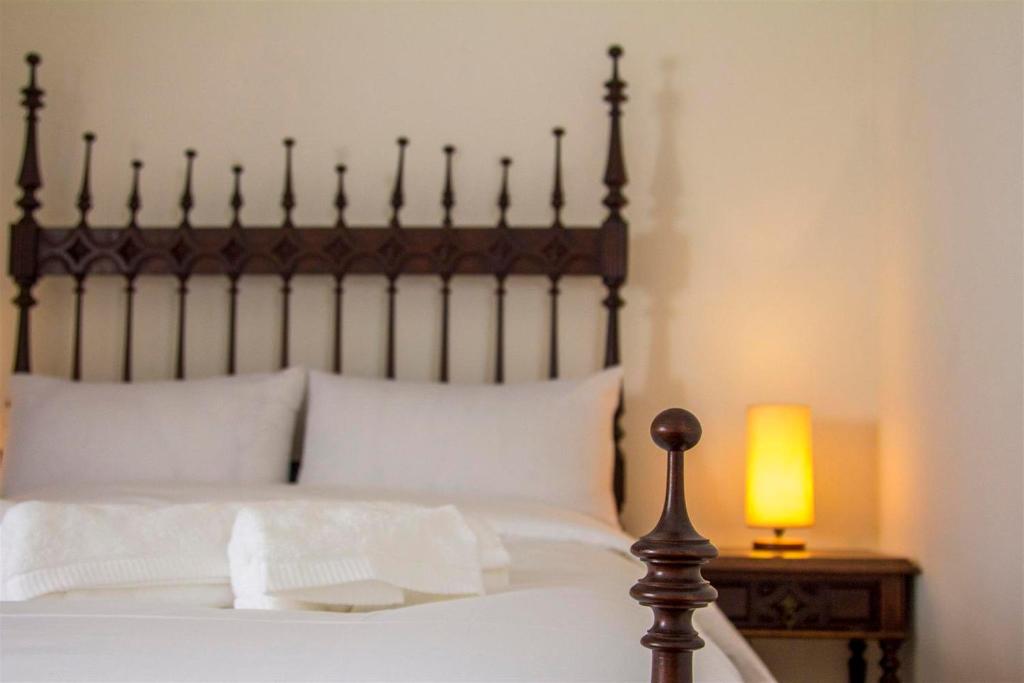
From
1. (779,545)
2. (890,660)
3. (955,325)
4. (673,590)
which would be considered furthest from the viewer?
(779,545)

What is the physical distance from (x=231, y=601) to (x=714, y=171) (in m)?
2.01

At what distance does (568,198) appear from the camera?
3.32m

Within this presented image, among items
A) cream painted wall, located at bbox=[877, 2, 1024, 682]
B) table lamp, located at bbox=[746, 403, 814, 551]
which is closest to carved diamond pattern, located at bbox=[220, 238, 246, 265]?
table lamp, located at bbox=[746, 403, 814, 551]

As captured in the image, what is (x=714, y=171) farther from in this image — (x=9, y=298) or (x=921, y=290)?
(x=9, y=298)

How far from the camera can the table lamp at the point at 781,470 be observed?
302 cm

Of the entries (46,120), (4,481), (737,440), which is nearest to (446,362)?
(737,440)

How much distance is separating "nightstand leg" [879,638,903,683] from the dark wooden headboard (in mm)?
706

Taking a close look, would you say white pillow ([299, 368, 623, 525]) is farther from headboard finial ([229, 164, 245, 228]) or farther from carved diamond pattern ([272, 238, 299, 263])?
headboard finial ([229, 164, 245, 228])

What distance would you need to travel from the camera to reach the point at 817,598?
292cm

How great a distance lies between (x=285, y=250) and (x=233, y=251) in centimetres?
13

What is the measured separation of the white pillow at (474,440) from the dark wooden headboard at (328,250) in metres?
0.25

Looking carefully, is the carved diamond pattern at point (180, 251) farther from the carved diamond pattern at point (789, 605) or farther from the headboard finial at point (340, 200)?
the carved diamond pattern at point (789, 605)

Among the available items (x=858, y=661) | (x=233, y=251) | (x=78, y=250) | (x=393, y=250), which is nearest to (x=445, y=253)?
(x=393, y=250)

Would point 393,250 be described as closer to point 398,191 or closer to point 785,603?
point 398,191
